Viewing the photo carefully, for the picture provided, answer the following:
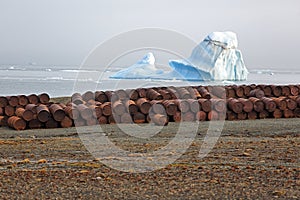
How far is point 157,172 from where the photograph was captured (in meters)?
5.43

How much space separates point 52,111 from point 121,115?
1555 mm

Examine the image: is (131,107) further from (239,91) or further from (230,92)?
(239,91)

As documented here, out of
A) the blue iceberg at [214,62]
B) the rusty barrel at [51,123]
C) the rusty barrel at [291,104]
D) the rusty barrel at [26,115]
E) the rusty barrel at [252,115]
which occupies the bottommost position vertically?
the blue iceberg at [214,62]

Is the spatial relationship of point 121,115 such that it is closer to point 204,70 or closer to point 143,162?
point 143,162

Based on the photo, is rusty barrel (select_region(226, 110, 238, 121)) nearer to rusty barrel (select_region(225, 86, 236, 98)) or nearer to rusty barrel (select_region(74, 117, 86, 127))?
rusty barrel (select_region(225, 86, 236, 98))

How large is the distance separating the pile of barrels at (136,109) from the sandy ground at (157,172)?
2039mm

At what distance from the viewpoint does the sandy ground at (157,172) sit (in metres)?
4.45

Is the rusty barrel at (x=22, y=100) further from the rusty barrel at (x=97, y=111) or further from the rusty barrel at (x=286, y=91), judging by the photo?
the rusty barrel at (x=286, y=91)

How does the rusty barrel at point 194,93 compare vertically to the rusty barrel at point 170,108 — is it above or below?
below

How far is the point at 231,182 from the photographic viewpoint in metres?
4.84

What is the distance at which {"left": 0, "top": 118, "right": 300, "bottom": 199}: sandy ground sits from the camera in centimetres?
445

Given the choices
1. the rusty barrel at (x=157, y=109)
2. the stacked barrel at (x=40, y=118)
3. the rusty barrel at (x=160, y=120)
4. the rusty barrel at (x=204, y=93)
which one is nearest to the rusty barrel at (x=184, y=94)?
the rusty barrel at (x=204, y=93)

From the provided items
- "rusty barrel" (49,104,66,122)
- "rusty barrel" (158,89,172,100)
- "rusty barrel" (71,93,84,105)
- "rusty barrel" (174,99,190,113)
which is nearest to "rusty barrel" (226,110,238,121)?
"rusty barrel" (174,99,190,113)

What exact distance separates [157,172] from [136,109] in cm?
599
